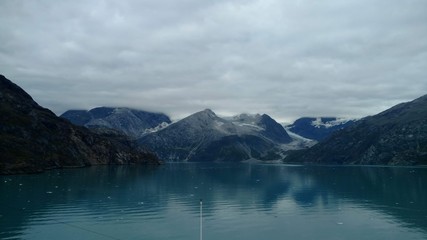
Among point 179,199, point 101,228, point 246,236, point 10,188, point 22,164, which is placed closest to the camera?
point 246,236

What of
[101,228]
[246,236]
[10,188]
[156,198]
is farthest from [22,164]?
[246,236]

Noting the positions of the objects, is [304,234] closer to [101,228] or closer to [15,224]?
[101,228]

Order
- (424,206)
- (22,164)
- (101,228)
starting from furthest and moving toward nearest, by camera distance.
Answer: (22,164)
(424,206)
(101,228)

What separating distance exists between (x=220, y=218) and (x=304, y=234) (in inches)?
734

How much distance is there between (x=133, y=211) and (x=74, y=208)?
13.5 metres

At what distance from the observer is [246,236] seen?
58.2 m

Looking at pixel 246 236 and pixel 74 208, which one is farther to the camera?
pixel 74 208

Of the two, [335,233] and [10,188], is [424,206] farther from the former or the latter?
[10,188]

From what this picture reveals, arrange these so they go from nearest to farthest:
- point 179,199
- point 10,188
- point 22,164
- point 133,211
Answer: point 133,211 < point 179,199 < point 10,188 < point 22,164

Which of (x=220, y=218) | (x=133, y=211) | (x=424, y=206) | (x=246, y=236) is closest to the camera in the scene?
(x=246, y=236)

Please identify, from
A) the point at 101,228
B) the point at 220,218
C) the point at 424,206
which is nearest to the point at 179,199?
the point at 220,218

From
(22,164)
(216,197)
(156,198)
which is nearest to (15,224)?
(156,198)

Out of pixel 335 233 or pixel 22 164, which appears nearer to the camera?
pixel 335 233

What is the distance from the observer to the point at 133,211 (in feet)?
265
